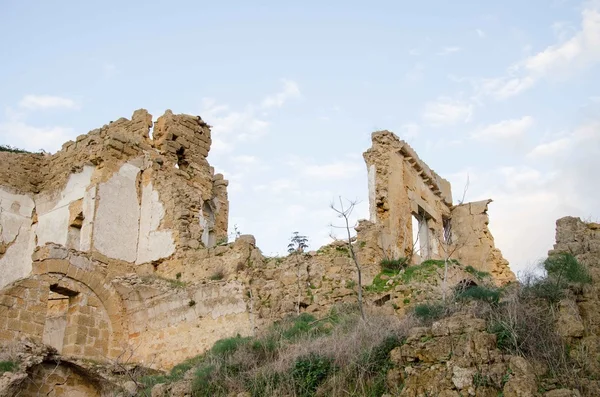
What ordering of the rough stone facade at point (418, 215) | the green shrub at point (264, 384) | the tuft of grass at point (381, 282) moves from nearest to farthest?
1. the green shrub at point (264, 384)
2. the tuft of grass at point (381, 282)
3. the rough stone facade at point (418, 215)

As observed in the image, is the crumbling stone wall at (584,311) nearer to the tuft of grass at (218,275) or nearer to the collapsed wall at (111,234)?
the collapsed wall at (111,234)

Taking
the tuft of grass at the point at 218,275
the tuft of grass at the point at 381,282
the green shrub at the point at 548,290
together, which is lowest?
the green shrub at the point at 548,290

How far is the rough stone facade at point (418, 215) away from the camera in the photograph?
17.9m

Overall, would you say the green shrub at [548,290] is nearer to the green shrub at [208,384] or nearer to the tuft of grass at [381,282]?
the green shrub at [208,384]

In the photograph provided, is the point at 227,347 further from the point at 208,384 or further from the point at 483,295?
the point at 483,295

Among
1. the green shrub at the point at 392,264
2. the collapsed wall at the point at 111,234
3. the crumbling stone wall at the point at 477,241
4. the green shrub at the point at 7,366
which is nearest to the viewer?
the green shrub at the point at 7,366

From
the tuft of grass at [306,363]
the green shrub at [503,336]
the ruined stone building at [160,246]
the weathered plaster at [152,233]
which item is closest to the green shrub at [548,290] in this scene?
the green shrub at [503,336]

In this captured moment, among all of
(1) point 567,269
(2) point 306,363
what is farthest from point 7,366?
(1) point 567,269

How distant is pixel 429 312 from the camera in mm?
10844

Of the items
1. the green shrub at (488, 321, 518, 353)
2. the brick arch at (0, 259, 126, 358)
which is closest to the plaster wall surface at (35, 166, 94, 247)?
the brick arch at (0, 259, 126, 358)

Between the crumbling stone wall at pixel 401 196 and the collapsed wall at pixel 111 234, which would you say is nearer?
the collapsed wall at pixel 111 234

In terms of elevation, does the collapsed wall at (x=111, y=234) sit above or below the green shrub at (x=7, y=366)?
above

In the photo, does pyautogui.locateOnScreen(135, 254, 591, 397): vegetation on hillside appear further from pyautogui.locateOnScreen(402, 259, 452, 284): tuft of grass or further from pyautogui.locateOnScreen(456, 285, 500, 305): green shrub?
pyautogui.locateOnScreen(402, 259, 452, 284): tuft of grass

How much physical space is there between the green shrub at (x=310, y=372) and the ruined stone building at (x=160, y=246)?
4.49 m
